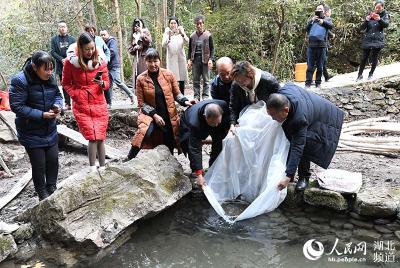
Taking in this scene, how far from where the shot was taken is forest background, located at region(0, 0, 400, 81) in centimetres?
1072

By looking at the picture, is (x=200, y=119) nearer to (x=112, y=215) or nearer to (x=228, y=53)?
(x=112, y=215)

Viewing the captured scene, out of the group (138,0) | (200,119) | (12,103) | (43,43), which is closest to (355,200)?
(200,119)

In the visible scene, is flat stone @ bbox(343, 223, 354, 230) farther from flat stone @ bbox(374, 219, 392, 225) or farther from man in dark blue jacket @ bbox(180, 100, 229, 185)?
man in dark blue jacket @ bbox(180, 100, 229, 185)

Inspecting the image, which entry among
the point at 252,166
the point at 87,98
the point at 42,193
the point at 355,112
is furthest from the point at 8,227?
the point at 355,112

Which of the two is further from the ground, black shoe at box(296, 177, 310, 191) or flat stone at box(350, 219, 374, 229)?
black shoe at box(296, 177, 310, 191)

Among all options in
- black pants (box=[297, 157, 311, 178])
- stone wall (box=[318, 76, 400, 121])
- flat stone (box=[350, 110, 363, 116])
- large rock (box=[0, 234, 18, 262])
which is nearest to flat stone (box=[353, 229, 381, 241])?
black pants (box=[297, 157, 311, 178])

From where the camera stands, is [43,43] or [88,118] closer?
[88,118]

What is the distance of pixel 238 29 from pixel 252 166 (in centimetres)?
818

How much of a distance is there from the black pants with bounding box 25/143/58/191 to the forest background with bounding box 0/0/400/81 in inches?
273

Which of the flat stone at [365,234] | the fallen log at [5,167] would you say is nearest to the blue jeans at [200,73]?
the fallen log at [5,167]

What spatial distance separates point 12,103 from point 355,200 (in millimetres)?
3393

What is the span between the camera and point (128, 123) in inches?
261

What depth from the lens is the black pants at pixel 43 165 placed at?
358 centimetres

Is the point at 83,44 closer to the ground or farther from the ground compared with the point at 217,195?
farther from the ground
